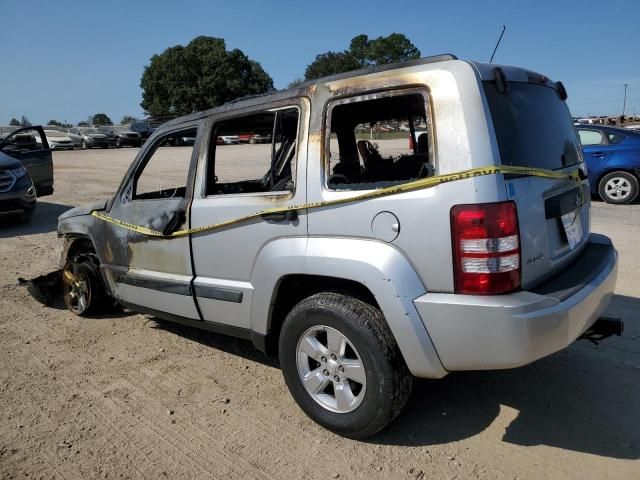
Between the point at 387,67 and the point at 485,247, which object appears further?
the point at 387,67

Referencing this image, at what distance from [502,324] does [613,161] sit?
377 inches

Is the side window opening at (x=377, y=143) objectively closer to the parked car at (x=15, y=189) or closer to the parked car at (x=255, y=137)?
the parked car at (x=255, y=137)

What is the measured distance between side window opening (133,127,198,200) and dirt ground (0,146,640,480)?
1.26 metres

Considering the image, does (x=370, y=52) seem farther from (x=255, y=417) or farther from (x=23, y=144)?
(x=255, y=417)

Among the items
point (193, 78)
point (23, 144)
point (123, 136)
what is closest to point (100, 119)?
point (193, 78)

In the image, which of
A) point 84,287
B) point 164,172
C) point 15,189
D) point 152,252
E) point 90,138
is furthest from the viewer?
point 90,138

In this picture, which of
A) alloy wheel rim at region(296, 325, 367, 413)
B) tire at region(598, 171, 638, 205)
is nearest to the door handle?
alloy wheel rim at region(296, 325, 367, 413)

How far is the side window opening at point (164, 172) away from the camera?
3.85m

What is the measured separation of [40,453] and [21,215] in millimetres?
8592

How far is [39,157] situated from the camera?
1046 centimetres

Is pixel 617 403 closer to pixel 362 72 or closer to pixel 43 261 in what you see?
pixel 362 72

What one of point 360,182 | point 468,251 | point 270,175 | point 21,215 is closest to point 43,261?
point 21,215

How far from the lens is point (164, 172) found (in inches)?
183

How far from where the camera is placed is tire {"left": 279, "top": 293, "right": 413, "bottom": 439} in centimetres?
266
